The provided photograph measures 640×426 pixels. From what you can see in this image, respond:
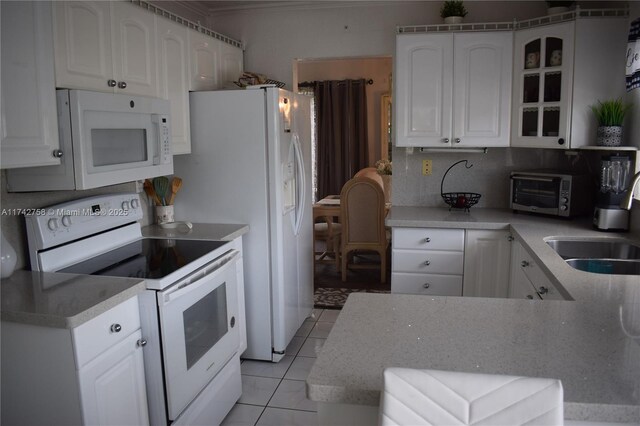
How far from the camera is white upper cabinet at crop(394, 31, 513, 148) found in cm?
325

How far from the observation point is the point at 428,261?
3.27 m

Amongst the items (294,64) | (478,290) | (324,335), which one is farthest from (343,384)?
(294,64)

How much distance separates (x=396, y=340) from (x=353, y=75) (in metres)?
6.08

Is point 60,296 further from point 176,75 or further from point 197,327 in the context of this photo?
point 176,75

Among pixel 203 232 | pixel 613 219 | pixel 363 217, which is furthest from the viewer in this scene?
pixel 363 217

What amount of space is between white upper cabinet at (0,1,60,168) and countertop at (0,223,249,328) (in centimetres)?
46

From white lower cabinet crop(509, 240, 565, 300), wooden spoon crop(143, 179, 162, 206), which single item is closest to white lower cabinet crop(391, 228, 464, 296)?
white lower cabinet crop(509, 240, 565, 300)

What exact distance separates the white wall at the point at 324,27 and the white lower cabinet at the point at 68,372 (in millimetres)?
2542

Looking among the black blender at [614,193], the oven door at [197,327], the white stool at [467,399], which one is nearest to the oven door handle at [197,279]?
the oven door at [197,327]

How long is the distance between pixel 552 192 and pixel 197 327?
7.51 feet

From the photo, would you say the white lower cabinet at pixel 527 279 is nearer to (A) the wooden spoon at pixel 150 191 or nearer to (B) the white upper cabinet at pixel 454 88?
(B) the white upper cabinet at pixel 454 88

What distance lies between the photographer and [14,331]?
1.74 m

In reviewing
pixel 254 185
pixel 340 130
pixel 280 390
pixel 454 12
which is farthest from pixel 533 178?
pixel 340 130

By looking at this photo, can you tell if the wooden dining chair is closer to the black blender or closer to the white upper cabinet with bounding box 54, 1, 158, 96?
the black blender
